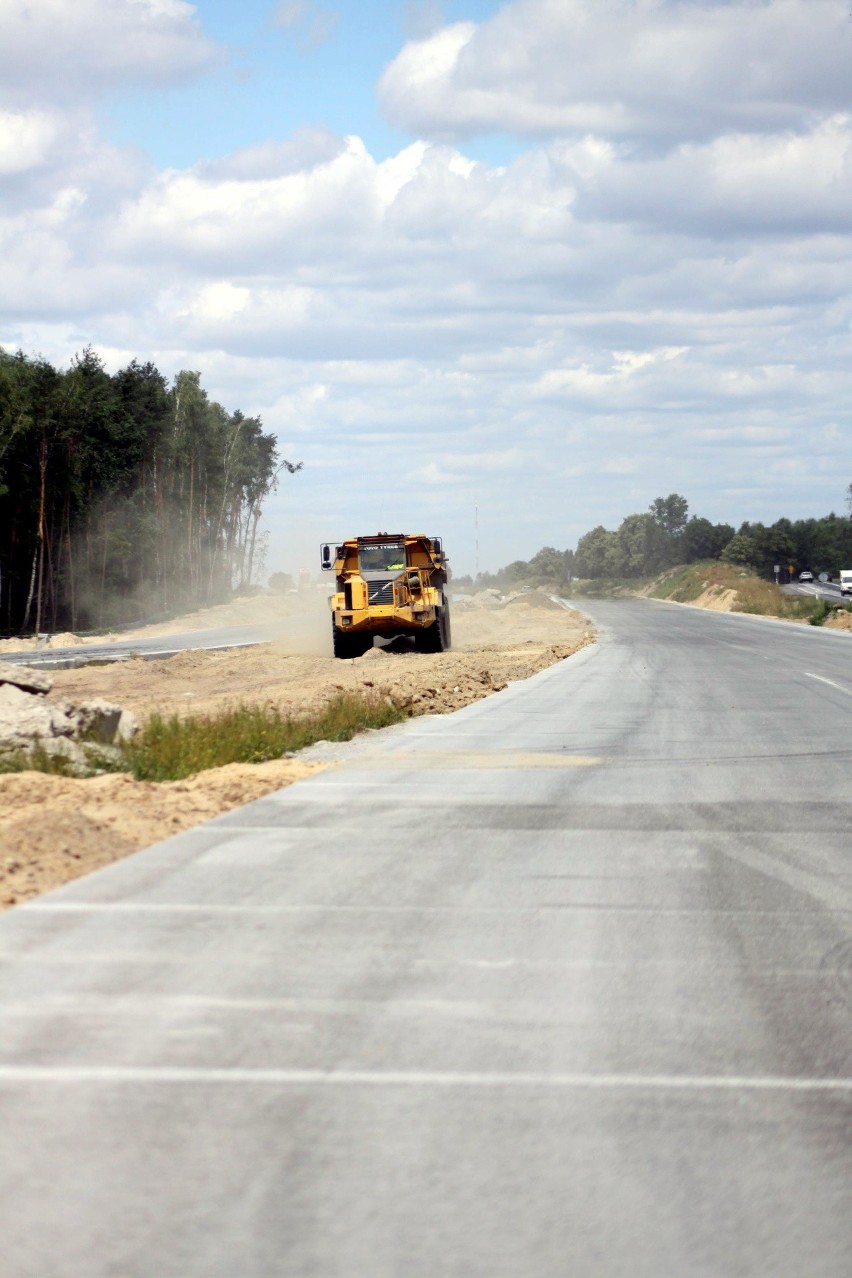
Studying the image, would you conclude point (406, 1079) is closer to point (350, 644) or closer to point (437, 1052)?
point (437, 1052)

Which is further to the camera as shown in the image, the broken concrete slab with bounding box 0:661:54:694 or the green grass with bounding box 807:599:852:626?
the green grass with bounding box 807:599:852:626

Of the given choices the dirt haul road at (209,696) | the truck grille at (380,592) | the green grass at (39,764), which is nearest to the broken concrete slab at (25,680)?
the dirt haul road at (209,696)

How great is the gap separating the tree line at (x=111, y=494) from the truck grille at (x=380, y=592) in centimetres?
3045

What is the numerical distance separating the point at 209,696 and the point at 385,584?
806cm

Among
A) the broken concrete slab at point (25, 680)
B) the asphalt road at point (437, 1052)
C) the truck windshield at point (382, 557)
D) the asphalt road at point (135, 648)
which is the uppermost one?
the truck windshield at point (382, 557)

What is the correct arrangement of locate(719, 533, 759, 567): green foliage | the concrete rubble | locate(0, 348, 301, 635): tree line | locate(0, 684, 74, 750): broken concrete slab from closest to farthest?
the concrete rubble → locate(0, 684, 74, 750): broken concrete slab → locate(0, 348, 301, 635): tree line → locate(719, 533, 759, 567): green foliage

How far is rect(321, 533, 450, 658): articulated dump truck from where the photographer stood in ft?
109

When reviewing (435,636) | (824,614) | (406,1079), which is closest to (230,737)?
(406,1079)

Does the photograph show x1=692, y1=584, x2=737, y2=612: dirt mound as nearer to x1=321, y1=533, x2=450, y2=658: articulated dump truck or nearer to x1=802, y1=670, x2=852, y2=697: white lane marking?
x1=321, y1=533, x2=450, y2=658: articulated dump truck

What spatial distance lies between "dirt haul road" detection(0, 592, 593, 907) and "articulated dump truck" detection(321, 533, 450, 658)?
34.5 inches

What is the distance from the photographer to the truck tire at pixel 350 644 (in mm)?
34094

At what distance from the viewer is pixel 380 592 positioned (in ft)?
109

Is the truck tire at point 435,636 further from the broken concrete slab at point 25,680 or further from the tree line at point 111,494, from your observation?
the tree line at point 111,494

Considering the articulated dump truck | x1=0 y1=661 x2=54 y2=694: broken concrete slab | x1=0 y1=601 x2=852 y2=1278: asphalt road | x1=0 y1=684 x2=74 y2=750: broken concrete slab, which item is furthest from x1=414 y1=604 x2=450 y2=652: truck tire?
x1=0 y1=601 x2=852 y2=1278: asphalt road
